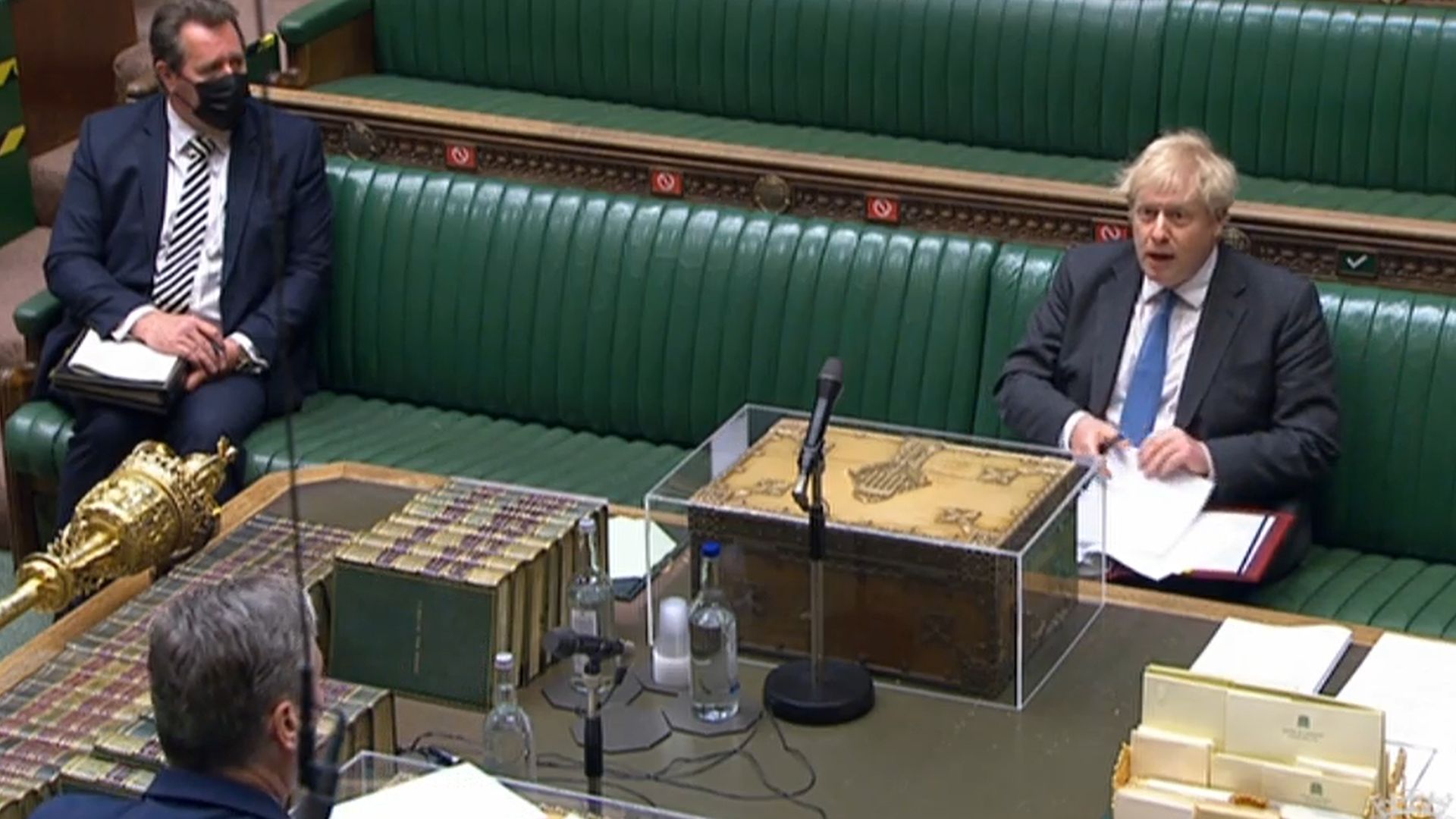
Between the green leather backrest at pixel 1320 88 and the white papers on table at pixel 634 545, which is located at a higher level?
the green leather backrest at pixel 1320 88

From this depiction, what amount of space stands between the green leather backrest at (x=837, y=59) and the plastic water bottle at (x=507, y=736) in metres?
3.05

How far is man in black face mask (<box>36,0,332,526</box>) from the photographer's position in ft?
17.1

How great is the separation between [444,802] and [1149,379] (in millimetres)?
1848

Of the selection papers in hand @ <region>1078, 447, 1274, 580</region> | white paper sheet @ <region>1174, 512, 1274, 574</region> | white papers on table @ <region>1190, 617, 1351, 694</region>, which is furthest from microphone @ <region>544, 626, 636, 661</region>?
white paper sheet @ <region>1174, 512, 1274, 574</region>

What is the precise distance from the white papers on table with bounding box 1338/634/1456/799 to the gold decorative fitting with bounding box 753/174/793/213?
1.95 m

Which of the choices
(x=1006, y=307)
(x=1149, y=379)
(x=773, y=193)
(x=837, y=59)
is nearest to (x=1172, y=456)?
(x=1149, y=379)

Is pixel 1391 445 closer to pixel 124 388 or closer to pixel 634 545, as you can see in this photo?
pixel 634 545

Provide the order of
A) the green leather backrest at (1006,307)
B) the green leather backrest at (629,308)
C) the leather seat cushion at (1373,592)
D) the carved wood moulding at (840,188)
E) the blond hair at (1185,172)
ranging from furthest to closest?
the green leather backrest at (629,308) < the green leather backrest at (1006,307) < the carved wood moulding at (840,188) < the blond hair at (1185,172) < the leather seat cushion at (1373,592)

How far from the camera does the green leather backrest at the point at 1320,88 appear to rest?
18.6ft

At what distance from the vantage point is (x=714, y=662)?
352 centimetres

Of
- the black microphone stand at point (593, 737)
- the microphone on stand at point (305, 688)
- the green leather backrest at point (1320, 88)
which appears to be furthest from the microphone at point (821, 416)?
the green leather backrest at point (1320, 88)

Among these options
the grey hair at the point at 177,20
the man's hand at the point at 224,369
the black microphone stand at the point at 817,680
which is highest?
the grey hair at the point at 177,20

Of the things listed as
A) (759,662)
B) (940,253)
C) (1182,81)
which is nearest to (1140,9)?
(1182,81)

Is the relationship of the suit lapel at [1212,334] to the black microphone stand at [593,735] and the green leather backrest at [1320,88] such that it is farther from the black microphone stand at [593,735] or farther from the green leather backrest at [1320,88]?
the black microphone stand at [593,735]
